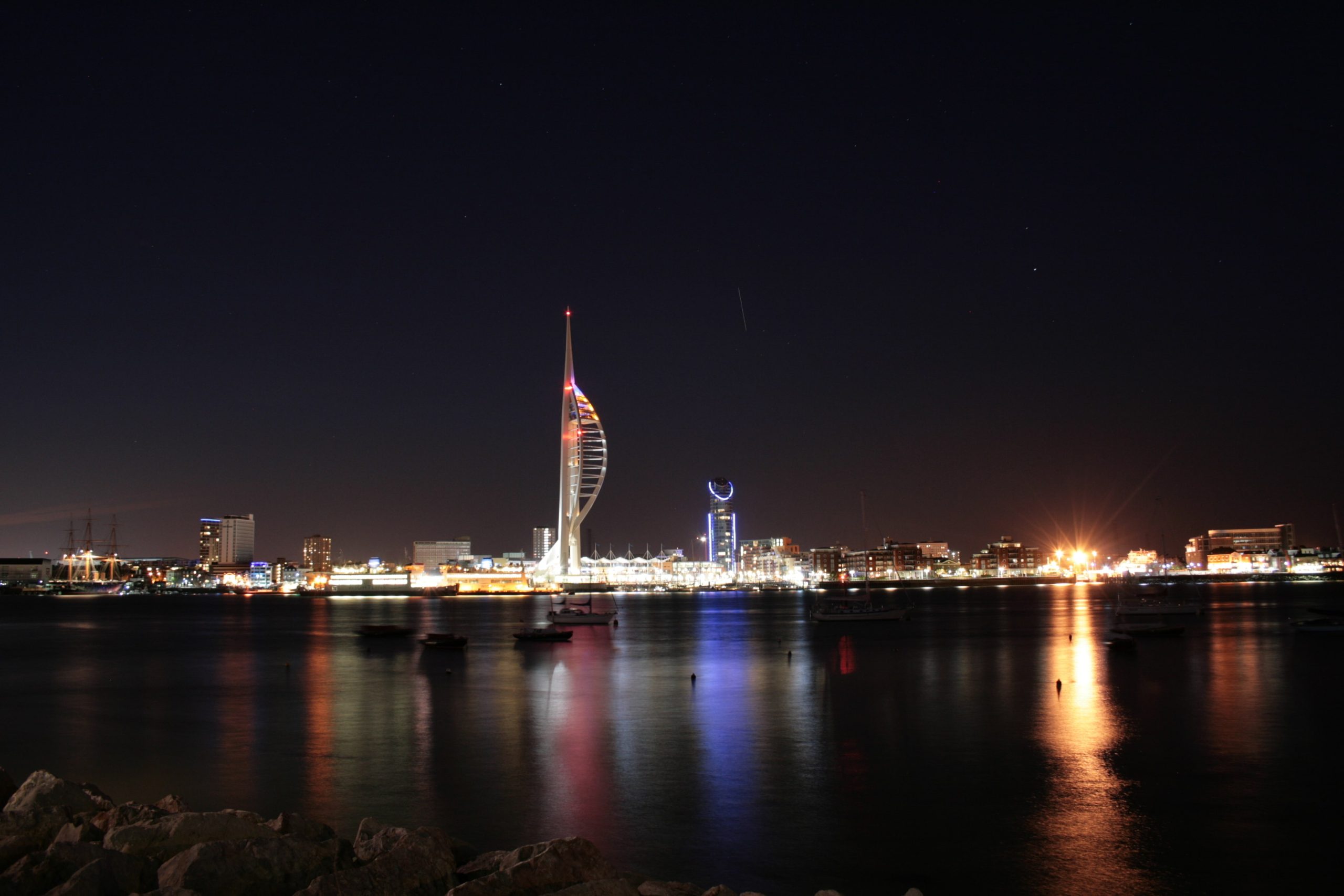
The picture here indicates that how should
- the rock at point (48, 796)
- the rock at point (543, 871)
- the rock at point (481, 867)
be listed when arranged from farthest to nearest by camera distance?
the rock at point (48, 796), the rock at point (481, 867), the rock at point (543, 871)

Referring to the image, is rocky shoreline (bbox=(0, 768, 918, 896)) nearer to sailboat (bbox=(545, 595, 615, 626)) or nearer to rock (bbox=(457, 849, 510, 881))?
rock (bbox=(457, 849, 510, 881))

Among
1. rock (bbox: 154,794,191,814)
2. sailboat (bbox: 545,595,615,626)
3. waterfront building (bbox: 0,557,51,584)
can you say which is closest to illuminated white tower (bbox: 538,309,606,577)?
sailboat (bbox: 545,595,615,626)

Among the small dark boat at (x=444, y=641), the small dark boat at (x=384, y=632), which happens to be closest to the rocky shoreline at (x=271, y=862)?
the small dark boat at (x=444, y=641)

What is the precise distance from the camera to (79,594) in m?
143

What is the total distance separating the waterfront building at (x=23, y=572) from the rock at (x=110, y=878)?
7202 inches

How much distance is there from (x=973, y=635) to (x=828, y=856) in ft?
111

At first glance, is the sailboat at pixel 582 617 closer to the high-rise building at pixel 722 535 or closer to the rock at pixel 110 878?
the rock at pixel 110 878

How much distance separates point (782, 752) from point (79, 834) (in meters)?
9.66

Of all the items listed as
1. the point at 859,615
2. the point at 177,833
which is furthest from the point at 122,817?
the point at 859,615

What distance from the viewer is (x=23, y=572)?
164 meters

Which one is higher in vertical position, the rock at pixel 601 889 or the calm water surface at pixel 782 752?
the rock at pixel 601 889

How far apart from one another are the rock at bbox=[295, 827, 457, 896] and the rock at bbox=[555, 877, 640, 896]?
852mm

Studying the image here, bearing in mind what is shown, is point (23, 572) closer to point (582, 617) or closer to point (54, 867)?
point (582, 617)

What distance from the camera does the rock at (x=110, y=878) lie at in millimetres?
5605
